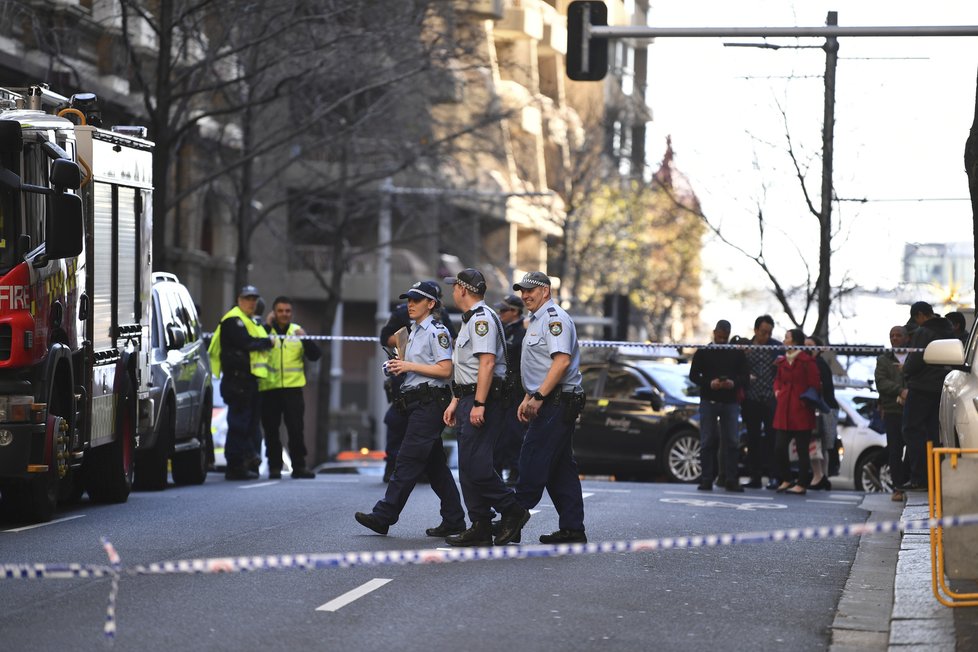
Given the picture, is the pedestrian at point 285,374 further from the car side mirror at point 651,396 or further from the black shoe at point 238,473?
the car side mirror at point 651,396

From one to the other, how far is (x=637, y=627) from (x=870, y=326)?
22.1 m

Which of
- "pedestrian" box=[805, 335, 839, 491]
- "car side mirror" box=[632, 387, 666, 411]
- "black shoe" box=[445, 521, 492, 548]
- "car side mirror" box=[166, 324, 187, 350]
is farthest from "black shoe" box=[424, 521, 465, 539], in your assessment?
"car side mirror" box=[632, 387, 666, 411]

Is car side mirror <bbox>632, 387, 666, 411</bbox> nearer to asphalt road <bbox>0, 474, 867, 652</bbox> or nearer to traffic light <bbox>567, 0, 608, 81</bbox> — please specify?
traffic light <bbox>567, 0, 608, 81</bbox>

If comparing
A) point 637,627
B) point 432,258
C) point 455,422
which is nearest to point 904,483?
point 455,422

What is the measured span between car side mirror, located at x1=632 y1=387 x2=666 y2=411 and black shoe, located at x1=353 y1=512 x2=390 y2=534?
1089 centimetres

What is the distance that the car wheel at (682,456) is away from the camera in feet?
74.9

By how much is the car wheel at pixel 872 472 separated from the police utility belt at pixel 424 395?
10.9 metres

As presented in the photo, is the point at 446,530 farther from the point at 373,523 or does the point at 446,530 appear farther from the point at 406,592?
the point at 406,592

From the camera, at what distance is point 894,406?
59.2 feet

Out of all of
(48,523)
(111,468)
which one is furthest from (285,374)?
(48,523)

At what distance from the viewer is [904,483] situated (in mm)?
17812

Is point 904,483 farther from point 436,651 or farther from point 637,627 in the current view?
point 436,651

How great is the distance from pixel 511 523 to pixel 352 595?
8.09 ft

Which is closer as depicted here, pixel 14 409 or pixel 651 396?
pixel 14 409
